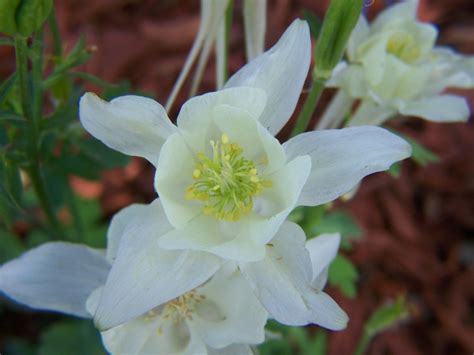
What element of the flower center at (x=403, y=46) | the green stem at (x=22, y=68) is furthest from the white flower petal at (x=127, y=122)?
the flower center at (x=403, y=46)

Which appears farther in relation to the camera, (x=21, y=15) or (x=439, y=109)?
(x=439, y=109)

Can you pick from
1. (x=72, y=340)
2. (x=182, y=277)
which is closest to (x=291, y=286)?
(x=182, y=277)

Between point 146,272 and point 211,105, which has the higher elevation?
point 211,105

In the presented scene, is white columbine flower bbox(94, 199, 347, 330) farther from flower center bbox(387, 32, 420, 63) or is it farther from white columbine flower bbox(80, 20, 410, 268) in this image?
flower center bbox(387, 32, 420, 63)

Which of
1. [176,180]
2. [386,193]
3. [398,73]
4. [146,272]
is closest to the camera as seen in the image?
[146,272]

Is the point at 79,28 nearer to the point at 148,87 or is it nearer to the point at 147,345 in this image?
the point at 148,87

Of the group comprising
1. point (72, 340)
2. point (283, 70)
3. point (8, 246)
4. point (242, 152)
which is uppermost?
point (283, 70)

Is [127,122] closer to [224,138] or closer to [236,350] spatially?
[224,138]
